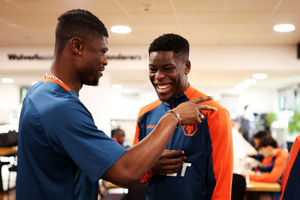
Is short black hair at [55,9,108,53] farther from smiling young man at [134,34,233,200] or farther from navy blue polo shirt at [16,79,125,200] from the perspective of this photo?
smiling young man at [134,34,233,200]

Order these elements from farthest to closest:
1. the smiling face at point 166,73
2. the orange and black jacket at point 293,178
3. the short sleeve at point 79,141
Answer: the smiling face at point 166,73, the orange and black jacket at point 293,178, the short sleeve at point 79,141

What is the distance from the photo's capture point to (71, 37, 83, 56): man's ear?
3.68ft

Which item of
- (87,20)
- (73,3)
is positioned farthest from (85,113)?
(73,3)

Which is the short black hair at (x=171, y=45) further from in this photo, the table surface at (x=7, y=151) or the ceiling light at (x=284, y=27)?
the table surface at (x=7, y=151)

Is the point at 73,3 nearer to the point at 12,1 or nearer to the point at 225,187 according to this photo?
the point at 12,1

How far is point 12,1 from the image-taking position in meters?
3.25

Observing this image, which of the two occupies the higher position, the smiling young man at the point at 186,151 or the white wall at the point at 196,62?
the white wall at the point at 196,62

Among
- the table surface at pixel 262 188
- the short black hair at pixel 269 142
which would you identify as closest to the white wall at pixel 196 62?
the short black hair at pixel 269 142

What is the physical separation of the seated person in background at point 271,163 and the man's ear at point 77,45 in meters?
3.42

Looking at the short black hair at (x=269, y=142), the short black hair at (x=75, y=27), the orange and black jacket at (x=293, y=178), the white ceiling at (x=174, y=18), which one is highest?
the white ceiling at (x=174, y=18)

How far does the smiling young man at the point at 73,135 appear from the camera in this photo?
3.26 feet

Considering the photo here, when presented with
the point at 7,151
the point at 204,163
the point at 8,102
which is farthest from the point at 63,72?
the point at 8,102

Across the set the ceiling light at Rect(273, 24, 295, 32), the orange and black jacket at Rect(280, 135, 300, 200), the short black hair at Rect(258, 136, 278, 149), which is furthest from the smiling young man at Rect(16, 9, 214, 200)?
the short black hair at Rect(258, 136, 278, 149)

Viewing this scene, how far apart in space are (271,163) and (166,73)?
3.55 meters
